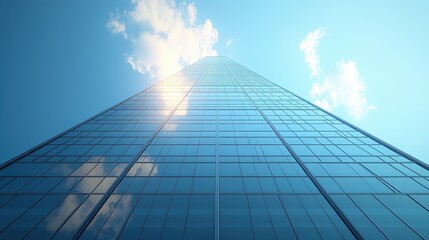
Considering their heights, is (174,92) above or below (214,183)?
above

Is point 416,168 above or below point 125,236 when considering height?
below

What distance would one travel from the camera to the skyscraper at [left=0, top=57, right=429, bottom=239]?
13.8 meters

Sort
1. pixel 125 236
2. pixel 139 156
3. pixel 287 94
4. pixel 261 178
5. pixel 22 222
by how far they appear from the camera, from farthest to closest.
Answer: pixel 287 94
pixel 139 156
pixel 261 178
pixel 22 222
pixel 125 236

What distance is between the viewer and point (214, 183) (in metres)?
17.5

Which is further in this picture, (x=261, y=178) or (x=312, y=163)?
(x=312, y=163)

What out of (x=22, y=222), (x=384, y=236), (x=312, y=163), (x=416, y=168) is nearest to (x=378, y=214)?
(x=384, y=236)

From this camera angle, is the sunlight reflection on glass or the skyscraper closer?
the skyscraper

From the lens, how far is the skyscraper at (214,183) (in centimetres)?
1375

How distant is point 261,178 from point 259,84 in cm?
3459

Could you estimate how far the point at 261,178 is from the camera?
1834 cm

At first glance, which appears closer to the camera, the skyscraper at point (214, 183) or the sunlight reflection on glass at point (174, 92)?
the skyscraper at point (214, 183)

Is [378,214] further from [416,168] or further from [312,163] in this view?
[416,168]

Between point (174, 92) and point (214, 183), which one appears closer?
point (214, 183)

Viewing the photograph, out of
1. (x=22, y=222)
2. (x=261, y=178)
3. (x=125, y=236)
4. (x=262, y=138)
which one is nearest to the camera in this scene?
(x=125, y=236)
